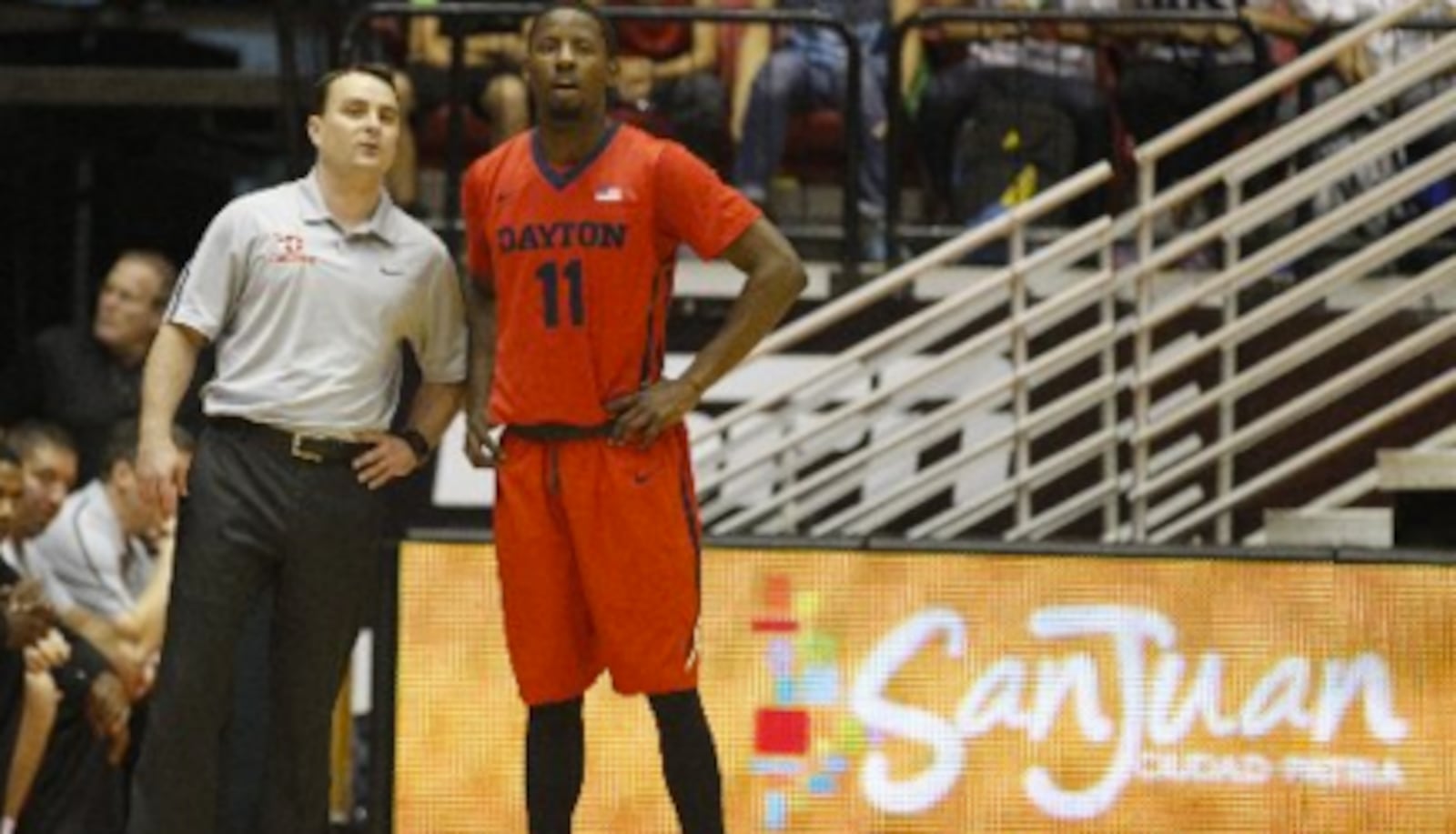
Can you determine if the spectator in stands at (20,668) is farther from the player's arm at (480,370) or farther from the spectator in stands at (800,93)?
the spectator in stands at (800,93)

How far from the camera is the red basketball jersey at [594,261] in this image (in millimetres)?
7934

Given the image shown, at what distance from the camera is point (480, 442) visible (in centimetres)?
817

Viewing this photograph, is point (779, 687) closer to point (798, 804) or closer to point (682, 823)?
point (798, 804)

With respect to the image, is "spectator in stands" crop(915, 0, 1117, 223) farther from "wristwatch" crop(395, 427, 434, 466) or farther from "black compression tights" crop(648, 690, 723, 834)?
"black compression tights" crop(648, 690, 723, 834)

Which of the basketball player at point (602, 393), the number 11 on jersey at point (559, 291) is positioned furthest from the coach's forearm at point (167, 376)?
the number 11 on jersey at point (559, 291)

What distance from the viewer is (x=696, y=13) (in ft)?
38.0

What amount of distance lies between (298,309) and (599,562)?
993 millimetres

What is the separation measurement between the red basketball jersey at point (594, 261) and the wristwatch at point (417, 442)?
0.47 m

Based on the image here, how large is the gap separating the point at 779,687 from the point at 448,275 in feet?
4.84

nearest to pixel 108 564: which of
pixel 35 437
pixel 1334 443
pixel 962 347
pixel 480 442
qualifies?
pixel 35 437

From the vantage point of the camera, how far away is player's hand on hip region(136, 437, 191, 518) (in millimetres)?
8109

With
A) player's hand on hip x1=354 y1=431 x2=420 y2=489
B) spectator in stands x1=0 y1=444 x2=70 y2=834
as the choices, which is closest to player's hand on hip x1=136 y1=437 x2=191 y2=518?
player's hand on hip x1=354 y1=431 x2=420 y2=489

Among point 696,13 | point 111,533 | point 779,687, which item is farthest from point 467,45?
point 779,687

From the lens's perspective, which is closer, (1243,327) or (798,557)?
(798,557)
